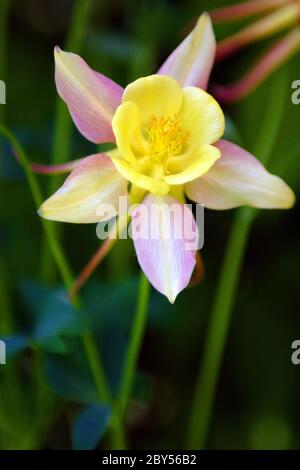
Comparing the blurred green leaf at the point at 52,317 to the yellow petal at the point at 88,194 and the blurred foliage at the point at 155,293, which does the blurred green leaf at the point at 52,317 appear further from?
the yellow petal at the point at 88,194

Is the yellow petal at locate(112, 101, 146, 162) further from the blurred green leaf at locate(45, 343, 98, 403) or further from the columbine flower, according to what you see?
the blurred green leaf at locate(45, 343, 98, 403)

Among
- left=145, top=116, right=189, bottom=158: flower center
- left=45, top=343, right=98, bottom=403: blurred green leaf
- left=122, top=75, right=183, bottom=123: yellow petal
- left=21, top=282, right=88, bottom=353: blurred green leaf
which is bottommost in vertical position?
left=45, top=343, right=98, bottom=403: blurred green leaf

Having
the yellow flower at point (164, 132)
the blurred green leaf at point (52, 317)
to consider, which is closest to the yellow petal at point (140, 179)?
the yellow flower at point (164, 132)

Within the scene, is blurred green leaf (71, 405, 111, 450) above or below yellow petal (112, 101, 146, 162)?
below

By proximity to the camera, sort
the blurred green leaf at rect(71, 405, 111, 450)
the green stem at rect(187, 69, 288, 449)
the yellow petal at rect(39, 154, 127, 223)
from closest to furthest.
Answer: the yellow petal at rect(39, 154, 127, 223) → the blurred green leaf at rect(71, 405, 111, 450) → the green stem at rect(187, 69, 288, 449)

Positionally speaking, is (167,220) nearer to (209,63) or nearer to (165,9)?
(209,63)

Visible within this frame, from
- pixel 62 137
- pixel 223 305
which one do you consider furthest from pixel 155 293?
pixel 62 137

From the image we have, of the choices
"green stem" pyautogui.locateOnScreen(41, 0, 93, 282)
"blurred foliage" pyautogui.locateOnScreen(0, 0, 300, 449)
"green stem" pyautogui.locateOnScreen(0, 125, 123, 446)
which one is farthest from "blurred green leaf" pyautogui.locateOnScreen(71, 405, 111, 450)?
"green stem" pyautogui.locateOnScreen(41, 0, 93, 282)
